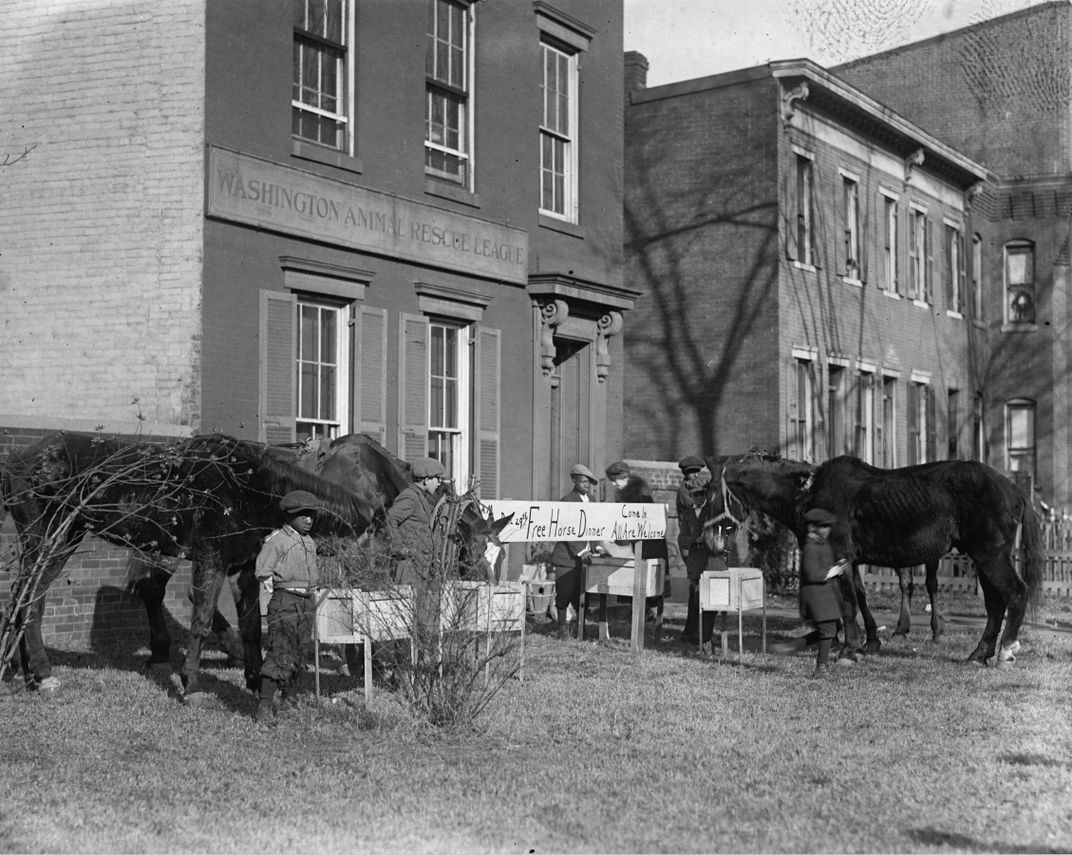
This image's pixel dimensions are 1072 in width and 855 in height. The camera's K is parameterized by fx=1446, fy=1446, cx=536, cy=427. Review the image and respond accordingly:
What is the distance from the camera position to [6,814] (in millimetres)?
6773

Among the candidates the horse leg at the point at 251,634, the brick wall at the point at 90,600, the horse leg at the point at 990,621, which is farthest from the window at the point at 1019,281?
the horse leg at the point at 251,634

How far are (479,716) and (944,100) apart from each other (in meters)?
33.9

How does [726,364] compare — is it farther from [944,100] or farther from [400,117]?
[944,100]

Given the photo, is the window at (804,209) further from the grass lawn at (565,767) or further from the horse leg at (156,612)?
the horse leg at (156,612)

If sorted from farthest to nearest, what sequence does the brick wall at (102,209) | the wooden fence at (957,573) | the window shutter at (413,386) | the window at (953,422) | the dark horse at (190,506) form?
the window at (953,422), the wooden fence at (957,573), the window shutter at (413,386), the brick wall at (102,209), the dark horse at (190,506)

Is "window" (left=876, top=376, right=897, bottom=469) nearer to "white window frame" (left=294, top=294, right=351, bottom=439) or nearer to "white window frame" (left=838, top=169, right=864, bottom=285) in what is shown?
"white window frame" (left=838, top=169, right=864, bottom=285)

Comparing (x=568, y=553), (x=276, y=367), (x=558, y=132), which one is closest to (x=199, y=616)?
(x=276, y=367)

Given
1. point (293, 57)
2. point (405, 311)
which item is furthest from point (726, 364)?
point (293, 57)

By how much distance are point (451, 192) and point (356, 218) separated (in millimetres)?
1902

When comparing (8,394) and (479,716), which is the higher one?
(8,394)

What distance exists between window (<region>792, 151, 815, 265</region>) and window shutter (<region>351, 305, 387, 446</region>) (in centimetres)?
1204

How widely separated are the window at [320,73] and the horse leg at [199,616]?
22.7 feet

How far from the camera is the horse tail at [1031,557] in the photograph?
44.0ft

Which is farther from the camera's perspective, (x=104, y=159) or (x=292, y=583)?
(x=104, y=159)
